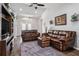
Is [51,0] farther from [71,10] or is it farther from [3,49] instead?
[71,10]

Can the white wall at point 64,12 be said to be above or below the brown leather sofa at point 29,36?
above

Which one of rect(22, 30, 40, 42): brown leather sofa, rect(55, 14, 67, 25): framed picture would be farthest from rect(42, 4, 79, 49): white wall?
rect(22, 30, 40, 42): brown leather sofa

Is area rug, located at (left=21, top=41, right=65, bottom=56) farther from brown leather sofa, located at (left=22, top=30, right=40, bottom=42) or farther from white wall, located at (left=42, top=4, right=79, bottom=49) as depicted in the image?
brown leather sofa, located at (left=22, top=30, right=40, bottom=42)

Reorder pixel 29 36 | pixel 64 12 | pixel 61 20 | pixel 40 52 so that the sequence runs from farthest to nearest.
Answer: pixel 29 36 → pixel 61 20 → pixel 64 12 → pixel 40 52

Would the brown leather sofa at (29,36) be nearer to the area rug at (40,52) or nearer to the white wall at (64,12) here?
the white wall at (64,12)

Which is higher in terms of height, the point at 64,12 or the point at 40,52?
the point at 64,12

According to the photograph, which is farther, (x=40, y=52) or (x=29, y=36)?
(x=29, y=36)

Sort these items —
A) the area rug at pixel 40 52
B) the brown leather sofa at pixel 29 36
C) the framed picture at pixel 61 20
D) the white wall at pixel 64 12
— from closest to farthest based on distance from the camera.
→ the area rug at pixel 40 52 → the white wall at pixel 64 12 → the framed picture at pixel 61 20 → the brown leather sofa at pixel 29 36

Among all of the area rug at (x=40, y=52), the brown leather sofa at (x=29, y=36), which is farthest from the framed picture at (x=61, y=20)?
the area rug at (x=40, y=52)

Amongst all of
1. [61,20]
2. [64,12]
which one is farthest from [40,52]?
[64,12]

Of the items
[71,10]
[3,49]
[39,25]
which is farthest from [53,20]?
[3,49]

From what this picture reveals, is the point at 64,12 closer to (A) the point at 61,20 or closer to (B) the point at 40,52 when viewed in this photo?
(A) the point at 61,20

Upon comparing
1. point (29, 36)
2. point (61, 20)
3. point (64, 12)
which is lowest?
point (29, 36)

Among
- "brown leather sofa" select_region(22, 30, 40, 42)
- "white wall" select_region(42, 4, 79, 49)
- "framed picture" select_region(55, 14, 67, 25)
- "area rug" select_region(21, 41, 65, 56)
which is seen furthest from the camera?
"brown leather sofa" select_region(22, 30, 40, 42)
